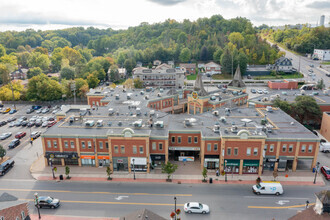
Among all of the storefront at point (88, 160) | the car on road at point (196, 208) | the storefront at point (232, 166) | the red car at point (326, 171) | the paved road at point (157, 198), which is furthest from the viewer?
the storefront at point (88, 160)

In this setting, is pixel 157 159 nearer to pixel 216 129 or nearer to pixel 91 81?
pixel 216 129

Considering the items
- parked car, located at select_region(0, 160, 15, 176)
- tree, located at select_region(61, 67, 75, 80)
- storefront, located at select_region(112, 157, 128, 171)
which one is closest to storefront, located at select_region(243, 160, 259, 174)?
storefront, located at select_region(112, 157, 128, 171)

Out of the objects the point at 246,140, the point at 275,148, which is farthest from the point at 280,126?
the point at 246,140

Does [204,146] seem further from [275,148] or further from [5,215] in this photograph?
[5,215]

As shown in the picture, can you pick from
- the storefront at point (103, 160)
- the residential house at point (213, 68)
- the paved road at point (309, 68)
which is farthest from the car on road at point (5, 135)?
the paved road at point (309, 68)

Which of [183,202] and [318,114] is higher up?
[318,114]

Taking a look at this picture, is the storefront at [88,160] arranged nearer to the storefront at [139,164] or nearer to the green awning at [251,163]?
the storefront at [139,164]

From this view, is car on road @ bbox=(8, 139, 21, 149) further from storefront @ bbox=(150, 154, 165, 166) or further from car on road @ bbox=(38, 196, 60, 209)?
storefront @ bbox=(150, 154, 165, 166)
